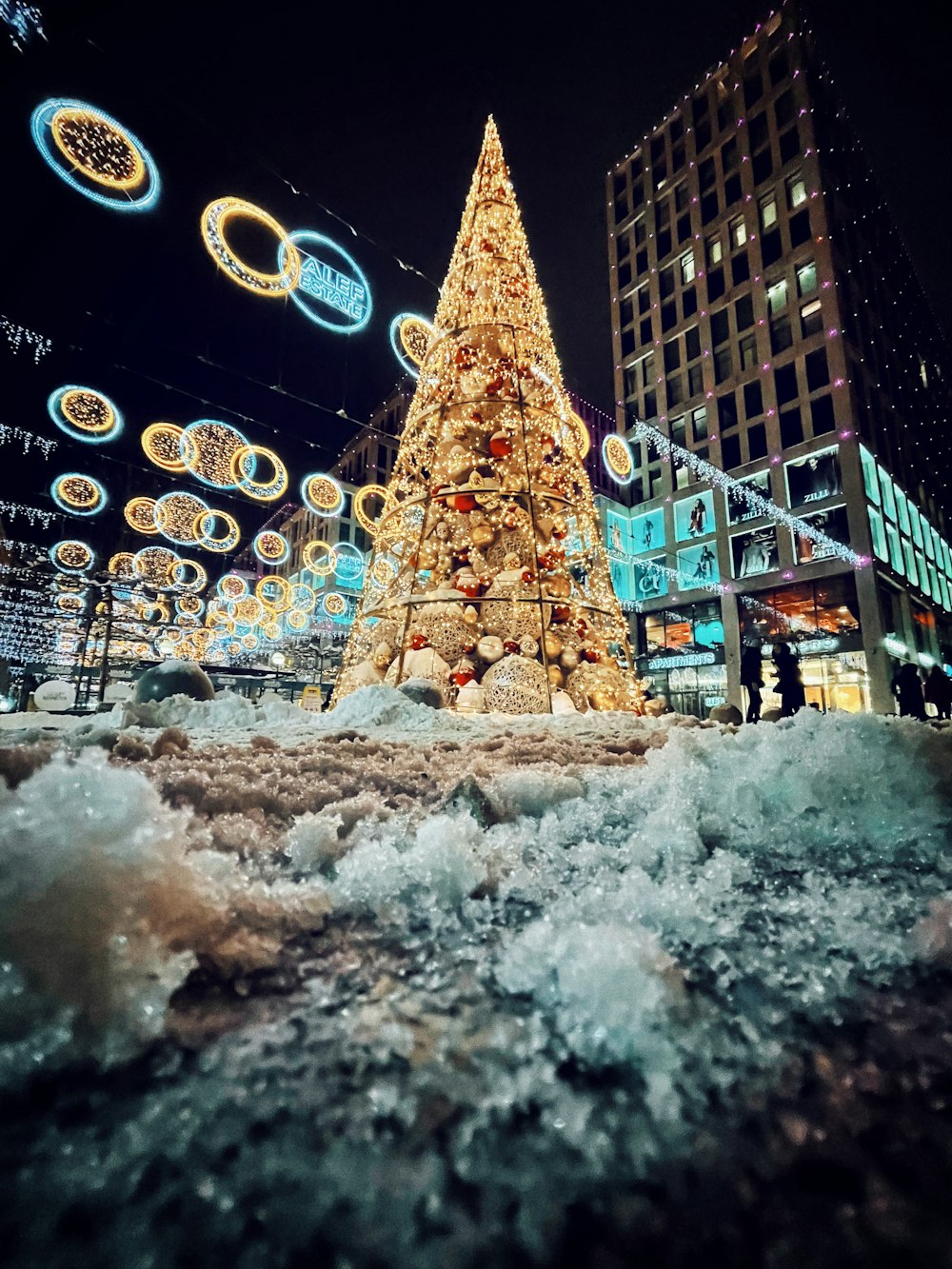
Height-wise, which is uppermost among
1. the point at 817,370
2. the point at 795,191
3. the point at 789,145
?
the point at 789,145

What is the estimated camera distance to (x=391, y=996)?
2.67ft

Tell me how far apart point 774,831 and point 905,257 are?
1738 inches

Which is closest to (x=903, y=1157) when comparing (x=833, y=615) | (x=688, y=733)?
(x=688, y=733)

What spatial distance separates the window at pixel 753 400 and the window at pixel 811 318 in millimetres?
2383

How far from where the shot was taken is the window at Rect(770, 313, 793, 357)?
Result: 846 inches

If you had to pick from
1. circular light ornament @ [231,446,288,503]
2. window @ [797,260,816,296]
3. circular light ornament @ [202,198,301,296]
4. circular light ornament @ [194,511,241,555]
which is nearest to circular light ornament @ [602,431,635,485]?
circular light ornament @ [202,198,301,296]

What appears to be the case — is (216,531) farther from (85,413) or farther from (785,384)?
(785,384)

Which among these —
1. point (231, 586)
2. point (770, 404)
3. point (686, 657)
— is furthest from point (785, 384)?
point (231, 586)

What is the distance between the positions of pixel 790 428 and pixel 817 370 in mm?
2412

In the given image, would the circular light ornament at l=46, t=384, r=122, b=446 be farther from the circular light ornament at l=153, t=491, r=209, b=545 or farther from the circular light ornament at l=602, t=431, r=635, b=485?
the circular light ornament at l=602, t=431, r=635, b=485

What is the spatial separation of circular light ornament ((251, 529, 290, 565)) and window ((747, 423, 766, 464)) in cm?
1913

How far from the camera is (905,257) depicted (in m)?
30.7

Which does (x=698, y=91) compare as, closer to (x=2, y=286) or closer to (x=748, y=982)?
(x=2, y=286)

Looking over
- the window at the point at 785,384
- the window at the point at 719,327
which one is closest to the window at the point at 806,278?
the window at the point at 719,327
